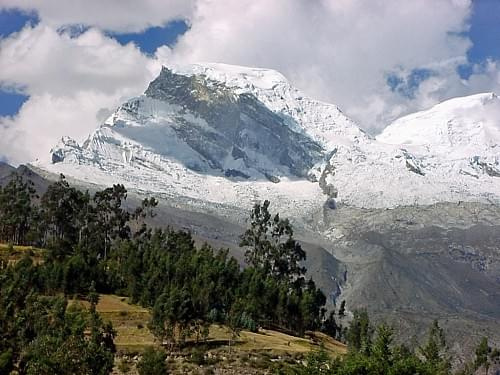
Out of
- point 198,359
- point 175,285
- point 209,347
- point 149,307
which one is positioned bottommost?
point 198,359

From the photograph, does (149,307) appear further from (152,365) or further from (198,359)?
(152,365)

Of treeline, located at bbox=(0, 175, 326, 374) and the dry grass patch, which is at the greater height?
treeline, located at bbox=(0, 175, 326, 374)

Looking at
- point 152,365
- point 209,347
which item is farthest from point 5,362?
point 209,347

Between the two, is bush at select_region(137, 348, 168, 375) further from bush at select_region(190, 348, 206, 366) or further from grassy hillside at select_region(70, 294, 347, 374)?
bush at select_region(190, 348, 206, 366)

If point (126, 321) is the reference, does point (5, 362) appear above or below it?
below

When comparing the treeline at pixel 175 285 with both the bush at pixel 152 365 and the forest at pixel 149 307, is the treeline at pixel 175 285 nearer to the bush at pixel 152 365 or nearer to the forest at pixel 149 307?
the forest at pixel 149 307

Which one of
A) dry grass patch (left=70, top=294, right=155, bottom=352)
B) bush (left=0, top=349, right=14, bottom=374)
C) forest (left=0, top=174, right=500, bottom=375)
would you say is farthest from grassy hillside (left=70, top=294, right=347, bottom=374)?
bush (left=0, top=349, right=14, bottom=374)

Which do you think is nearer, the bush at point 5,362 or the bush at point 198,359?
the bush at point 5,362

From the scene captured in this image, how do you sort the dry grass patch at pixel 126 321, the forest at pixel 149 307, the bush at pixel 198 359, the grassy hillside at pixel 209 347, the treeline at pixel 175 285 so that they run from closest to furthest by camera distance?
the forest at pixel 149 307, the grassy hillside at pixel 209 347, the bush at pixel 198 359, the dry grass patch at pixel 126 321, the treeline at pixel 175 285

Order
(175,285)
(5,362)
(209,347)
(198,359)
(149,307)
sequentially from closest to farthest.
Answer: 1. (5,362)
2. (198,359)
3. (209,347)
4. (149,307)
5. (175,285)

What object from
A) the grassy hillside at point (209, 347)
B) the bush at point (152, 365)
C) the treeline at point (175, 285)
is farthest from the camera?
the treeline at point (175, 285)

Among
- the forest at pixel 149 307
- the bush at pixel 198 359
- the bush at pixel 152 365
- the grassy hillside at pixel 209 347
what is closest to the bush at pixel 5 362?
the forest at pixel 149 307

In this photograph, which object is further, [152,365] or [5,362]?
[152,365]

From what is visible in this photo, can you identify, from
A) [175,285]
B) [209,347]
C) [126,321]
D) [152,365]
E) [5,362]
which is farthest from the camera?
[175,285]
